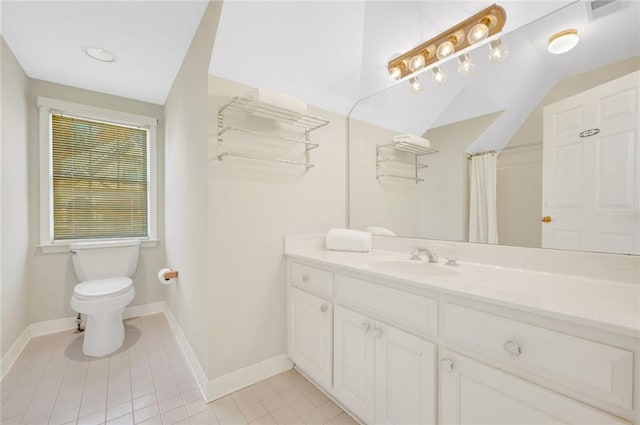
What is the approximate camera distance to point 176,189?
221cm

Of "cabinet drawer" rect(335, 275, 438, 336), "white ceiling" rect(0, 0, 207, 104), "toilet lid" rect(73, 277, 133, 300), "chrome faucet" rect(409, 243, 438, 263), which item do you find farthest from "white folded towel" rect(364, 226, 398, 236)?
"toilet lid" rect(73, 277, 133, 300)

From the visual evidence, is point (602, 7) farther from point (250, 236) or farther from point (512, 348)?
point (250, 236)

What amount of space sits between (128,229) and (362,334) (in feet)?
8.66

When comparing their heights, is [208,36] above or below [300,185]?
above

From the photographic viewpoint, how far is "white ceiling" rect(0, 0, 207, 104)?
1.56m

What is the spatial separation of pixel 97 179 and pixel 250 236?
201cm

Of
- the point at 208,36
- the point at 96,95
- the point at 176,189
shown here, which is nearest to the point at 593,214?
the point at 208,36

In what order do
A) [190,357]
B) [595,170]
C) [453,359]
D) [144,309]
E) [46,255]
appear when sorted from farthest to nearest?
[144,309]
[46,255]
[190,357]
[595,170]
[453,359]

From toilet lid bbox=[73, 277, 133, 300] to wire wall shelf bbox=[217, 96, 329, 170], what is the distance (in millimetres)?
1470

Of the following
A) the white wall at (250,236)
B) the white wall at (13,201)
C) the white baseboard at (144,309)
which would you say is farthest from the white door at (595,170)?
the white baseboard at (144,309)

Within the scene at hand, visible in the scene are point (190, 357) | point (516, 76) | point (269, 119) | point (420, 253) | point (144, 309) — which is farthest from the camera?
point (144, 309)

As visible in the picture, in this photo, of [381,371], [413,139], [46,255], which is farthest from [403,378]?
[46,255]

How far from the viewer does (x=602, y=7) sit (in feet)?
3.43

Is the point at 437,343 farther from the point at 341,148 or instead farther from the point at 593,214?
the point at 341,148
